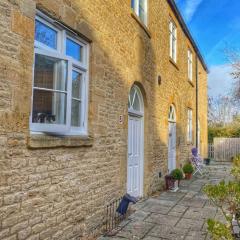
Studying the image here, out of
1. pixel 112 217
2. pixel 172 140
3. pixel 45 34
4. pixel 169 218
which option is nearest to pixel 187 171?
pixel 172 140

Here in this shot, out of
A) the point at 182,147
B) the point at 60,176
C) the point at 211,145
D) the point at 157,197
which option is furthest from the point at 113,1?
the point at 211,145

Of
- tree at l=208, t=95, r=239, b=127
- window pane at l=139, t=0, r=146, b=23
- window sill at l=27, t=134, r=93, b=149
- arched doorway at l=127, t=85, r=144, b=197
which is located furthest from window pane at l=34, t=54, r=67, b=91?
tree at l=208, t=95, r=239, b=127

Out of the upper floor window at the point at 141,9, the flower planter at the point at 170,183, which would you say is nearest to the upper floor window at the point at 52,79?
the upper floor window at the point at 141,9

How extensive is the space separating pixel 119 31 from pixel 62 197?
3.96 metres

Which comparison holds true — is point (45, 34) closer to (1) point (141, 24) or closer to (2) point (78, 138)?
(2) point (78, 138)

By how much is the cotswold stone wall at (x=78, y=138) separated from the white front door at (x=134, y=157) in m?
0.24

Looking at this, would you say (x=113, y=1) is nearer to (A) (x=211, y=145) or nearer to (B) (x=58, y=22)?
(B) (x=58, y=22)

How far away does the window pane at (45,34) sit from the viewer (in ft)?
14.9

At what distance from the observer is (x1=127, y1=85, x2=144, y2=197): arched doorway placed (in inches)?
329

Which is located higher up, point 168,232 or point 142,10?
point 142,10

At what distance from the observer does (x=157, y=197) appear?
930 centimetres

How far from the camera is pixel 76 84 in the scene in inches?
219

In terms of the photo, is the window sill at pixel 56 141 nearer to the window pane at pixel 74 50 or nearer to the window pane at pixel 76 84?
the window pane at pixel 76 84

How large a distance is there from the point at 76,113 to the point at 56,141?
101 cm
